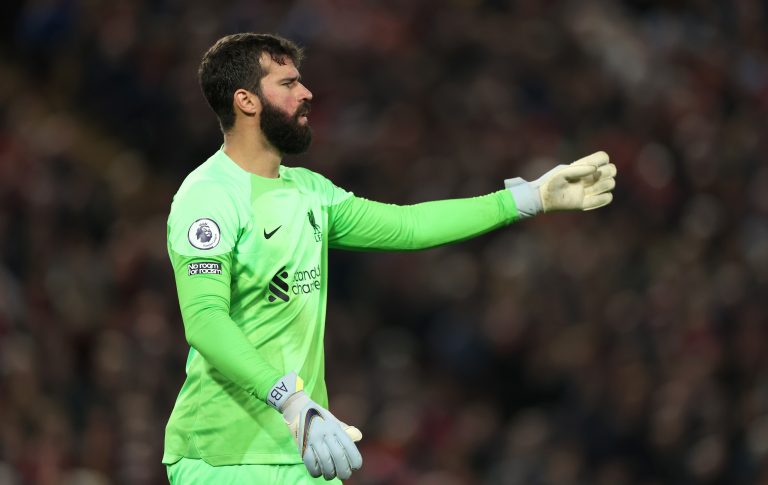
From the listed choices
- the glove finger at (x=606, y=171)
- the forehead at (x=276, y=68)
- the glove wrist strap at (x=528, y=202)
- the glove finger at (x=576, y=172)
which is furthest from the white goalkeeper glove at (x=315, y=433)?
the glove finger at (x=606, y=171)

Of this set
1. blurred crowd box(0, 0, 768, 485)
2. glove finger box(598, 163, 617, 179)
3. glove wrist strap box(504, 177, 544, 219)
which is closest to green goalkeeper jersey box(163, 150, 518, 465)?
glove wrist strap box(504, 177, 544, 219)

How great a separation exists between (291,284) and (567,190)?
3.80 feet

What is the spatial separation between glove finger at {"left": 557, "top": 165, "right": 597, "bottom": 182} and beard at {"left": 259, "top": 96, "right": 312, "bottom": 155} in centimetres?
99

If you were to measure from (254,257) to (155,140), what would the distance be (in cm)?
708

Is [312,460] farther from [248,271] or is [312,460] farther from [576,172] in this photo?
[576,172]

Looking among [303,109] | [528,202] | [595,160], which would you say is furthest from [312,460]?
[595,160]

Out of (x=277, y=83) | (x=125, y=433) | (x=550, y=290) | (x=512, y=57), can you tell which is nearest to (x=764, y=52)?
(x=512, y=57)

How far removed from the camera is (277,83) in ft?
15.3

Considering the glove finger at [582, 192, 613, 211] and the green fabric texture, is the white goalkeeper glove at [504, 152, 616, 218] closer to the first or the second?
the glove finger at [582, 192, 613, 211]

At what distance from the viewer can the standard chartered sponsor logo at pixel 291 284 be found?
179 inches

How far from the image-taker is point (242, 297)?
14.9 feet

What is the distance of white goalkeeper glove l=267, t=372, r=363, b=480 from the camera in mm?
4004

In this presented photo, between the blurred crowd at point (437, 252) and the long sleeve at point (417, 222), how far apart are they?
4.12 metres

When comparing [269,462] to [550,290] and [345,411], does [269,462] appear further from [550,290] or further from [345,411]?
[550,290]
